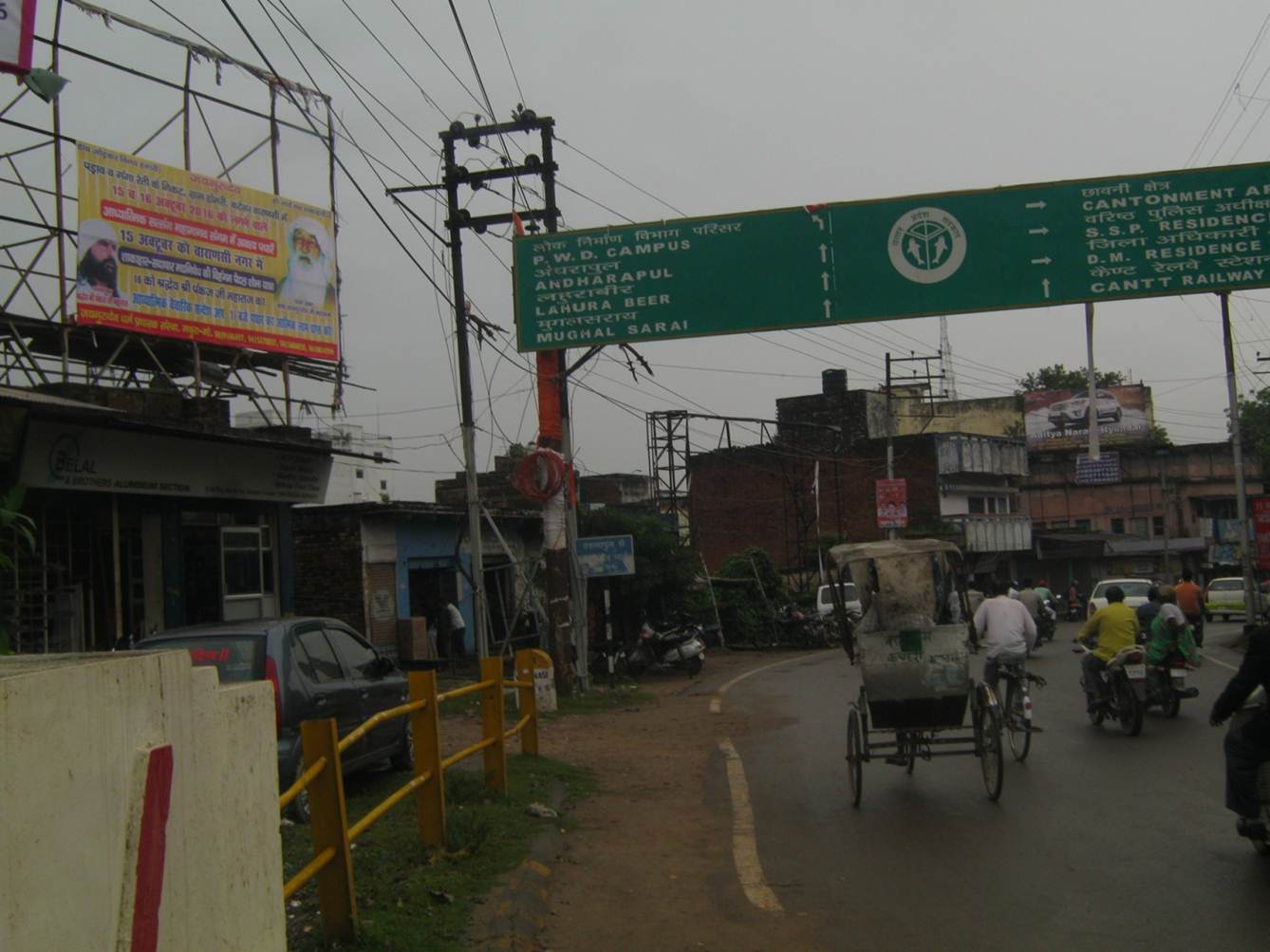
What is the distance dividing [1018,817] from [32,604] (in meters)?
13.2

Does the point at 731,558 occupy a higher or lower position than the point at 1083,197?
lower

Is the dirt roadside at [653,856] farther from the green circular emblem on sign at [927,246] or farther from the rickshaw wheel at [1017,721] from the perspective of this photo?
the green circular emblem on sign at [927,246]

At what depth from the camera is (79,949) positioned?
3.18 metres

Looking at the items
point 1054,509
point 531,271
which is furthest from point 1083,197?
point 1054,509

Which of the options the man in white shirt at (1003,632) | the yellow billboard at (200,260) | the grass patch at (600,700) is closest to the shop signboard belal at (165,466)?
the yellow billboard at (200,260)

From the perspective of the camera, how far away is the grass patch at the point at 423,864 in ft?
Result: 19.7

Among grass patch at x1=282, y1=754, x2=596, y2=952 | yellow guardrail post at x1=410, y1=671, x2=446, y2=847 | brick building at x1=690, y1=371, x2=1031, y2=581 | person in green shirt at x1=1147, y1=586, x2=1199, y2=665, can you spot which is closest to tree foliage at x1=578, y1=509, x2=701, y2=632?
person in green shirt at x1=1147, y1=586, x2=1199, y2=665

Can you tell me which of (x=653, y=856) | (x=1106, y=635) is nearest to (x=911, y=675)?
(x=653, y=856)

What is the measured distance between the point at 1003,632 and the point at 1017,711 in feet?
2.80

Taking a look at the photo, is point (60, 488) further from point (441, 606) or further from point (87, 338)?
point (441, 606)

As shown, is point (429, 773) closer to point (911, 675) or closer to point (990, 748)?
point (911, 675)

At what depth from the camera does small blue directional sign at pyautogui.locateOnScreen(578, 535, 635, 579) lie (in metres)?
20.2

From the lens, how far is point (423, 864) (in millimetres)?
7469

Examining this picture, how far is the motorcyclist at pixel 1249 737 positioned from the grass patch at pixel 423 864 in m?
4.42
